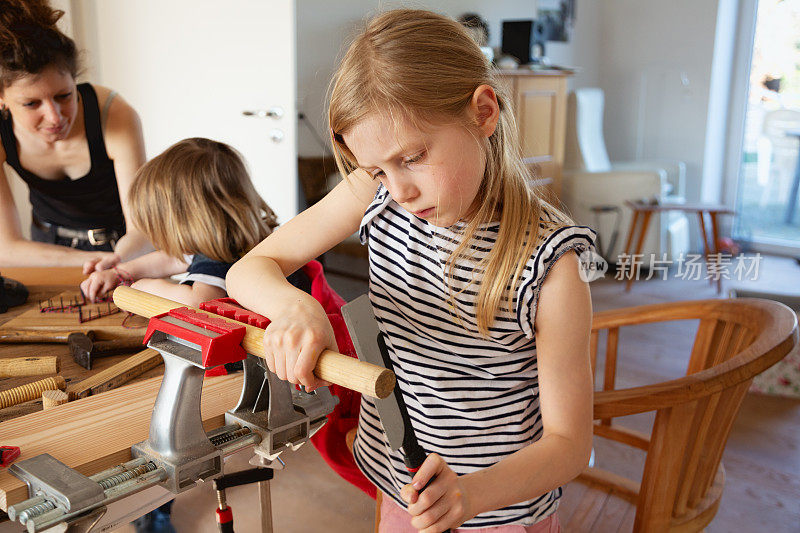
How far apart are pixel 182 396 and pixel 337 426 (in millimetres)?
591

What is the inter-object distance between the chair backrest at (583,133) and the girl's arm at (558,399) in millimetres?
4817

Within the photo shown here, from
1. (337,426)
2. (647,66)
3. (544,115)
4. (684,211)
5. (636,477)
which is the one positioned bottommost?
(636,477)

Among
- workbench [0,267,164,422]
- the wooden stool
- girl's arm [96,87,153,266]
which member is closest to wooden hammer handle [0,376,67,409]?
workbench [0,267,164,422]

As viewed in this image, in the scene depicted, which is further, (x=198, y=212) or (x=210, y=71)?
(x=210, y=71)

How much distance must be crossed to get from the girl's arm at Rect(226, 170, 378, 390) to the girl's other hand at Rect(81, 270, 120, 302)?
58cm

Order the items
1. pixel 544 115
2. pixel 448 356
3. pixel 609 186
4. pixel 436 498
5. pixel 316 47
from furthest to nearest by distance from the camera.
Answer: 1. pixel 609 186
2. pixel 544 115
3. pixel 316 47
4. pixel 448 356
5. pixel 436 498

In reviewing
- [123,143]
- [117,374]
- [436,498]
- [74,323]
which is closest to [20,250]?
[123,143]

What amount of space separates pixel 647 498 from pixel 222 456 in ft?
2.33

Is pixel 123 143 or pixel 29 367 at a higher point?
pixel 123 143

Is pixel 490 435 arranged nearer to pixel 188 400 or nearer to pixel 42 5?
pixel 188 400

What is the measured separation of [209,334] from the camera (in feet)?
2.32

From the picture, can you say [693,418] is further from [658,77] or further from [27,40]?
[658,77]

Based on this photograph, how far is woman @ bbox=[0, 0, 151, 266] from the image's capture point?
5.38ft

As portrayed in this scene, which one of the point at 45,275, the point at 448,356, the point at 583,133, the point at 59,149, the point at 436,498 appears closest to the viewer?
the point at 436,498
